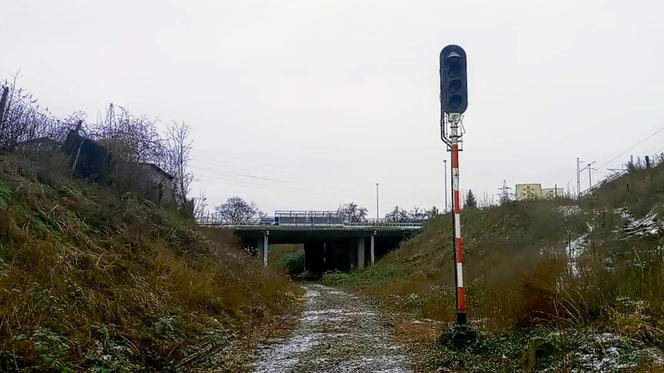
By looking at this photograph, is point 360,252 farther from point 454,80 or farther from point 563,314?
point 563,314

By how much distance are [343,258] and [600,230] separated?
142ft

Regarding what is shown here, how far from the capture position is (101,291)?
26.5ft

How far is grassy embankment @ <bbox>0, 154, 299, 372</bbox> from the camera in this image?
5.61 meters

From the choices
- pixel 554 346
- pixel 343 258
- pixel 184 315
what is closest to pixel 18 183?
pixel 184 315

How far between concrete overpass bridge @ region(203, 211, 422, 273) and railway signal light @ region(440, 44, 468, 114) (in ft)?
130

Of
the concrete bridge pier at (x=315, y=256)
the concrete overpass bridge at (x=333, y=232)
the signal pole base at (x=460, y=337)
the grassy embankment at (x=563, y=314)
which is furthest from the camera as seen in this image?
the concrete bridge pier at (x=315, y=256)

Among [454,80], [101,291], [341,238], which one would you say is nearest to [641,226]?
[454,80]

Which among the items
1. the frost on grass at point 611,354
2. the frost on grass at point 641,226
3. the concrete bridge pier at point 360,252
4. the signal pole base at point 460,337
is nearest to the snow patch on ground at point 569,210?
the frost on grass at point 641,226

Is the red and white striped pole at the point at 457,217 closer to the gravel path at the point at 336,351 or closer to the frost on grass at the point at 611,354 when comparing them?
the gravel path at the point at 336,351

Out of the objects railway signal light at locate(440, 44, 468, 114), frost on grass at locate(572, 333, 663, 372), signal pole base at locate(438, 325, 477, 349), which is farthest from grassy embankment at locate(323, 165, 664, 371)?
railway signal light at locate(440, 44, 468, 114)

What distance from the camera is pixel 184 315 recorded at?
30.0 feet

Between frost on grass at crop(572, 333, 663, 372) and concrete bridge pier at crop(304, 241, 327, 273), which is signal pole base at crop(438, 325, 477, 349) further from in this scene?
concrete bridge pier at crop(304, 241, 327, 273)

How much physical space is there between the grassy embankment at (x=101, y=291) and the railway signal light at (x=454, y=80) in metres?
5.08

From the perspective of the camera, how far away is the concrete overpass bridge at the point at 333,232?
49125 millimetres
